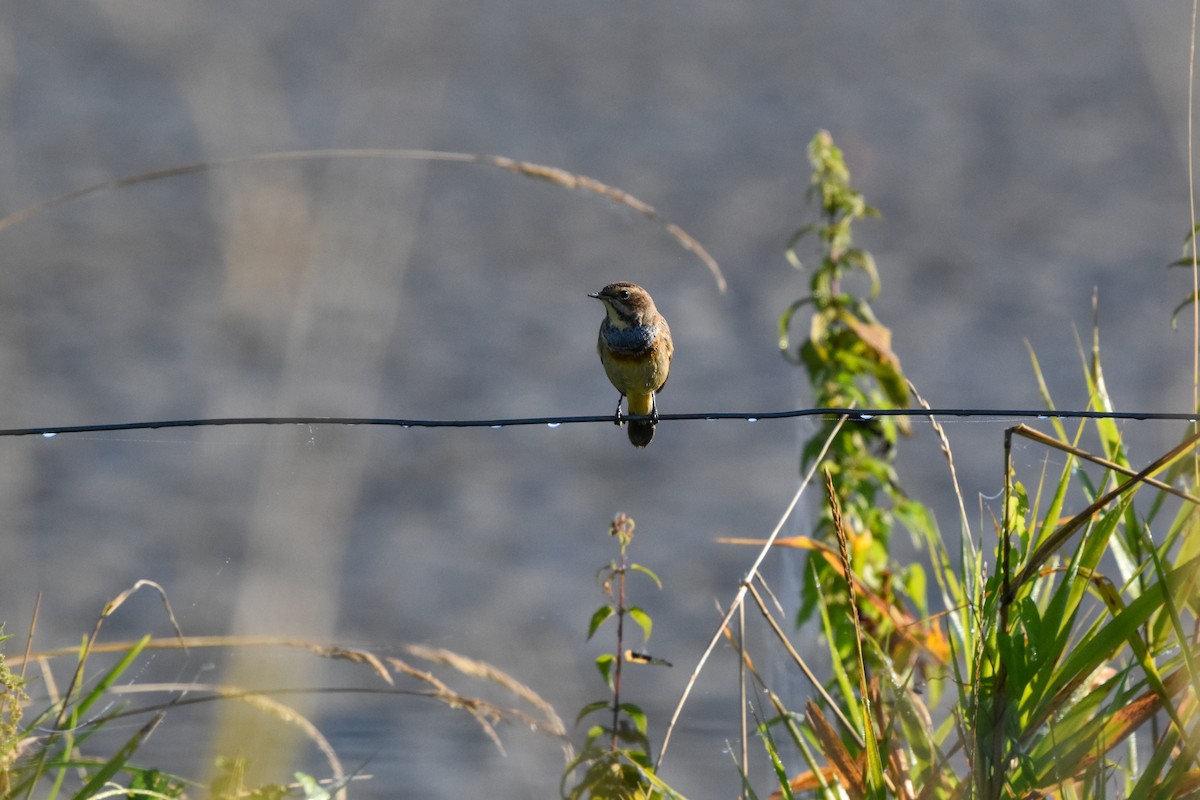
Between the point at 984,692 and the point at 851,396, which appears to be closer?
the point at 984,692

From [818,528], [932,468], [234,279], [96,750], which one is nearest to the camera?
[234,279]

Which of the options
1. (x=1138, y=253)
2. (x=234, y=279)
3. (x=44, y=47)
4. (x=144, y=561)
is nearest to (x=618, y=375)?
(x=234, y=279)

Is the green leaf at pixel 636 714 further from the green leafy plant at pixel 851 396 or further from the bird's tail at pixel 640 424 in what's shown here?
the bird's tail at pixel 640 424

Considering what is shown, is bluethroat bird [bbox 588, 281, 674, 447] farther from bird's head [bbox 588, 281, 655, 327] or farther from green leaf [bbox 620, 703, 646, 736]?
green leaf [bbox 620, 703, 646, 736]

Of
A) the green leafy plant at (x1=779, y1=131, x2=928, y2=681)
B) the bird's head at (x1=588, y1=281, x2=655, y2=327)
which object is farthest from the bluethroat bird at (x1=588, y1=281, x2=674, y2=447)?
the green leafy plant at (x1=779, y1=131, x2=928, y2=681)

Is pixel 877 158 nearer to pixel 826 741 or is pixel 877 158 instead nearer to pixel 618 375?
pixel 618 375

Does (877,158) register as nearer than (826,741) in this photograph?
No

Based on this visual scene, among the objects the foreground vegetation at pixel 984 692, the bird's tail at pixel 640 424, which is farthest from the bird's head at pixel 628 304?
the foreground vegetation at pixel 984 692

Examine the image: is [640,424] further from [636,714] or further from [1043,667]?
[1043,667]

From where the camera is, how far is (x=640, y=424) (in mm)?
3525

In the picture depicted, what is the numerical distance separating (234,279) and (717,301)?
5871 millimetres

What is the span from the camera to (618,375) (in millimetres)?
3439

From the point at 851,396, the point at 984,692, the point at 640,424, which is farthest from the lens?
the point at 640,424

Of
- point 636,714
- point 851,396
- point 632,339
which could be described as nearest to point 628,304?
point 632,339
